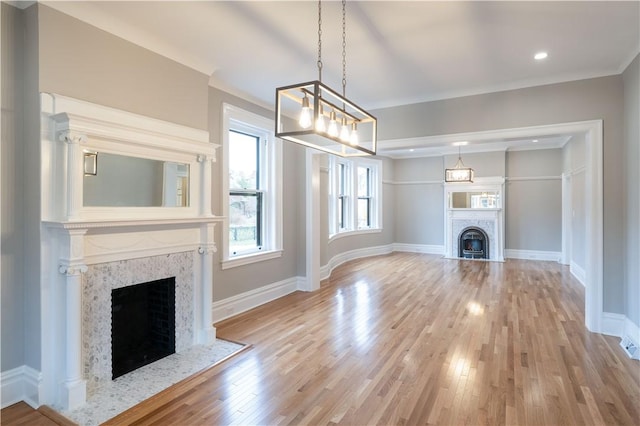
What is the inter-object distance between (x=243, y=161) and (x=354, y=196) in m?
4.43

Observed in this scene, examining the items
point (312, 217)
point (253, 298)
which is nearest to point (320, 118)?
point (253, 298)

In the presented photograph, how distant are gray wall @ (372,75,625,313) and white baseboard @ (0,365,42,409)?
4.70 meters

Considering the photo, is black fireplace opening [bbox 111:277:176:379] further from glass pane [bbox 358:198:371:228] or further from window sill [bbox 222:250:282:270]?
glass pane [bbox 358:198:371:228]

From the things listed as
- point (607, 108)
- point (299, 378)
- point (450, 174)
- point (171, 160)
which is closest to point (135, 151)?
point (171, 160)

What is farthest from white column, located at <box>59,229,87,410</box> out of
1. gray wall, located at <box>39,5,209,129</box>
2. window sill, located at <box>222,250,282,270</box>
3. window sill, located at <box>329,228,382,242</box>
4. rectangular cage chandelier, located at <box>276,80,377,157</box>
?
window sill, located at <box>329,228,382,242</box>

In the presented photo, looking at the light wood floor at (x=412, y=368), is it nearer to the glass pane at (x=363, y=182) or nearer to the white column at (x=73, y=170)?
the white column at (x=73, y=170)

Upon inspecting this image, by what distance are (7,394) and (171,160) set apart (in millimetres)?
2141

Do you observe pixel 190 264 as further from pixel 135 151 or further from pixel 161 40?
pixel 161 40

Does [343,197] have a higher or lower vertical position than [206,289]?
higher

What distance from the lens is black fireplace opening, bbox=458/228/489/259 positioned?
8703 mm

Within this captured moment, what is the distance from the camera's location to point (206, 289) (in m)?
3.55

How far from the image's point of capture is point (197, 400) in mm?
2492

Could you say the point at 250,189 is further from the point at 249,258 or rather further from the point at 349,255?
the point at 349,255

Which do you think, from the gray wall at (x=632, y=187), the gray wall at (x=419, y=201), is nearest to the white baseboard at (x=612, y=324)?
the gray wall at (x=632, y=187)
